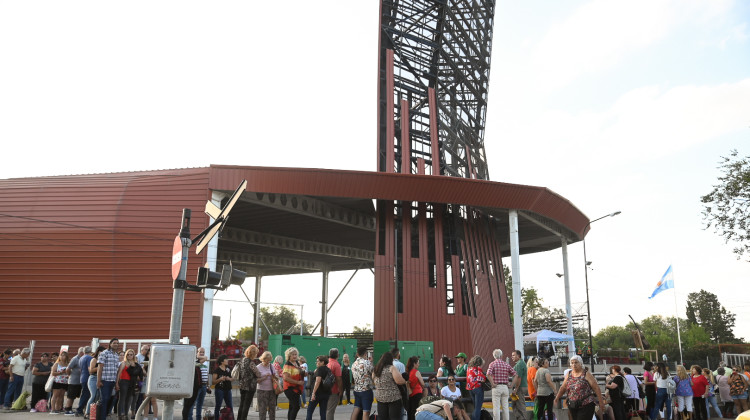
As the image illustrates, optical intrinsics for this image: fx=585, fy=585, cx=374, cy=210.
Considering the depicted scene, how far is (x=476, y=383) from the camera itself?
38.3ft

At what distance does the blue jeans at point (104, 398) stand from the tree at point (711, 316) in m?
117

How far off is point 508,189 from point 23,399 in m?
22.1

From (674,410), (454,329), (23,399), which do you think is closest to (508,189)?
(454,329)

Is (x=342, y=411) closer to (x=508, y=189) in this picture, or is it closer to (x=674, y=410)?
(x=674, y=410)

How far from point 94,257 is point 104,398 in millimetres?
14437

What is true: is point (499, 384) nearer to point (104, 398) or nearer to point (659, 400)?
point (659, 400)

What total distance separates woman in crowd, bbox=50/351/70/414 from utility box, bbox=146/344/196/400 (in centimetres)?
877

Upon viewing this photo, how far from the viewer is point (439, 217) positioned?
98.5ft

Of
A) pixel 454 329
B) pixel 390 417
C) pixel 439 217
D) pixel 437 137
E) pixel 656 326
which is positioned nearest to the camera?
pixel 390 417

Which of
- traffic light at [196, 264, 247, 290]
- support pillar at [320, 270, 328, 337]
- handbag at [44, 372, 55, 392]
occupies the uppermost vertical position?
support pillar at [320, 270, 328, 337]

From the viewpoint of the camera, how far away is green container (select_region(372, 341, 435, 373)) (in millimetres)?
25391

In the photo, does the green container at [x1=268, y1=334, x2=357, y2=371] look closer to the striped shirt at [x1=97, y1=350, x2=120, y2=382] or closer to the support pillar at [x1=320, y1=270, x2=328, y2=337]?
the striped shirt at [x1=97, y1=350, x2=120, y2=382]

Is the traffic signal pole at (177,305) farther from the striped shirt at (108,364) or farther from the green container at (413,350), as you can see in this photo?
the green container at (413,350)

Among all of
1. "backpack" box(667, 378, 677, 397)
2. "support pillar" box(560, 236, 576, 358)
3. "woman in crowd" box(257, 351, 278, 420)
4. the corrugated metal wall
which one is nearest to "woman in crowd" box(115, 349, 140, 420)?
"woman in crowd" box(257, 351, 278, 420)
